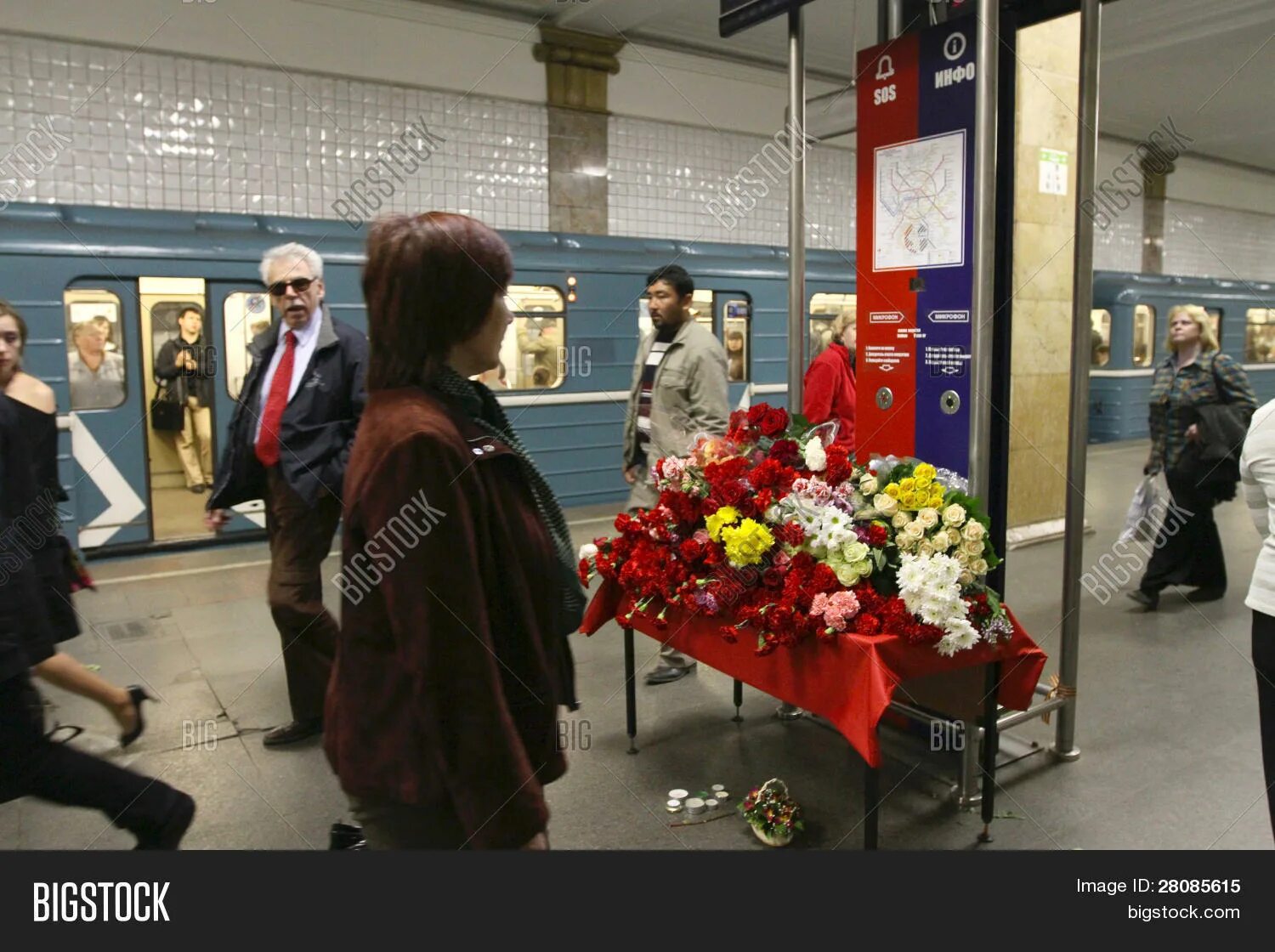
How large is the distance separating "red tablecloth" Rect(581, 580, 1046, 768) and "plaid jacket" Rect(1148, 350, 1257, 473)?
3319 mm

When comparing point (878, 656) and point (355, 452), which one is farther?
point (878, 656)

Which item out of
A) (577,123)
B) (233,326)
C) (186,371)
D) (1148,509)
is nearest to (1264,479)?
(1148,509)

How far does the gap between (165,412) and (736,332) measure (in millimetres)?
5203

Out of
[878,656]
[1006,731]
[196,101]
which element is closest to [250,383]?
[878,656]

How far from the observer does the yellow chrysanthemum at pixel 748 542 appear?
3107 mm

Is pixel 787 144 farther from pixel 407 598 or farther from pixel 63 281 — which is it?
pixel 63 281

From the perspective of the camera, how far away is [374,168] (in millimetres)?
9586

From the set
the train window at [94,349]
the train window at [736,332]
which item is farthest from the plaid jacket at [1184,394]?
the train window at [94,349]

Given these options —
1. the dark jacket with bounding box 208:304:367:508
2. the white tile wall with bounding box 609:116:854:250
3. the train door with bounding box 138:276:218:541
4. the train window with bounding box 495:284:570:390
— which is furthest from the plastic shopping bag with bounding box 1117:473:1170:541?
the train door with bounding box 138:276:218:541

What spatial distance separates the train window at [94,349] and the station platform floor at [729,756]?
181cm

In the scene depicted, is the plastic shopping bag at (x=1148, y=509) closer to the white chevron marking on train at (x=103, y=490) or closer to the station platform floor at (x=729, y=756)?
the station platform floor at (x=729, y=756)

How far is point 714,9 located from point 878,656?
9507 mm

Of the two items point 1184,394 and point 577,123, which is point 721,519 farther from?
point 577,123

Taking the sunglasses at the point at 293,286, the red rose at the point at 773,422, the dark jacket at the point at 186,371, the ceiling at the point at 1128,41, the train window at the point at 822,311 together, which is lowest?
the red rose at the point at 773,422
